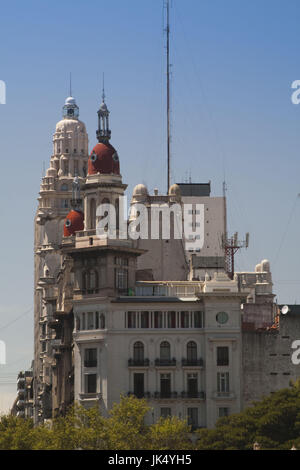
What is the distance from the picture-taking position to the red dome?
611ft

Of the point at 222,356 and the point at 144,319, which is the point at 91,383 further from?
the point at 222,356

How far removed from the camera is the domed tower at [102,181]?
605ft

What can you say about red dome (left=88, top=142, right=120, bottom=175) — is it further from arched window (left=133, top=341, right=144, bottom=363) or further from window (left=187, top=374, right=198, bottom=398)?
window (left=187, top=374, right=198, bottom=398)

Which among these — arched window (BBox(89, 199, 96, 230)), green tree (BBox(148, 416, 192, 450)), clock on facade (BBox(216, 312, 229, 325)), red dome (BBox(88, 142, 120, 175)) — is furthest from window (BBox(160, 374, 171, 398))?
red dome (BBox(88, 142, 120, 175))

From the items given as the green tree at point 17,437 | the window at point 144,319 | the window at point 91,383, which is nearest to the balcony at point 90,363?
the window at point 91,383

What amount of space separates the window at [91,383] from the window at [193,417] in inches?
413

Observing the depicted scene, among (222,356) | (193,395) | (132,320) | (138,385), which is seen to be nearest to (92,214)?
(132,320)

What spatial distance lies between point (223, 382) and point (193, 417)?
16.5ft

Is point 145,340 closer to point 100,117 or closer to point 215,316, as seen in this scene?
point 215,316

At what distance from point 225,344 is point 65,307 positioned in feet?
95.5

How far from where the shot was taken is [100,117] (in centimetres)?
19162

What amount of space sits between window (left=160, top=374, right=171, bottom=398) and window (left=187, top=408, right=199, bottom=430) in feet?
9.53

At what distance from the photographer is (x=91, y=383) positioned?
17650cm
